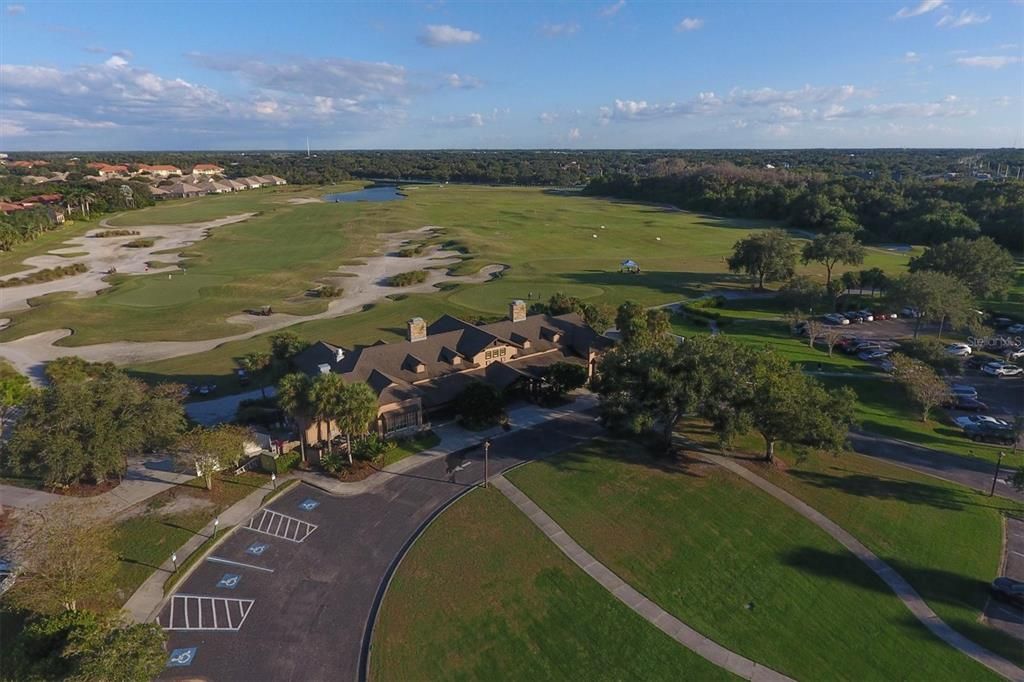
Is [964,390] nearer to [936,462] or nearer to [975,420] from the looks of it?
[975,420]

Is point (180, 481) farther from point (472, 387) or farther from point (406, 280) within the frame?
point (406, 280)

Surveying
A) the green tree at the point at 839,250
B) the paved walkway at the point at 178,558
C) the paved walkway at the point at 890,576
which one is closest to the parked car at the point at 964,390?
the paved walkway at the point at 890,576

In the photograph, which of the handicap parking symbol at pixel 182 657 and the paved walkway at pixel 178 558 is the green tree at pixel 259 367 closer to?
the paved walkway at pixel 178 558

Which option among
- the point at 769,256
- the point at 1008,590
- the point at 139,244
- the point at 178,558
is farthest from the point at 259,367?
the point at 139,244

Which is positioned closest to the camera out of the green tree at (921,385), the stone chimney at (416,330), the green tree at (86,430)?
the green tree at (86,430)

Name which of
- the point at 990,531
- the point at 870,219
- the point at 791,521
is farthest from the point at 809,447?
the point at 870,219
